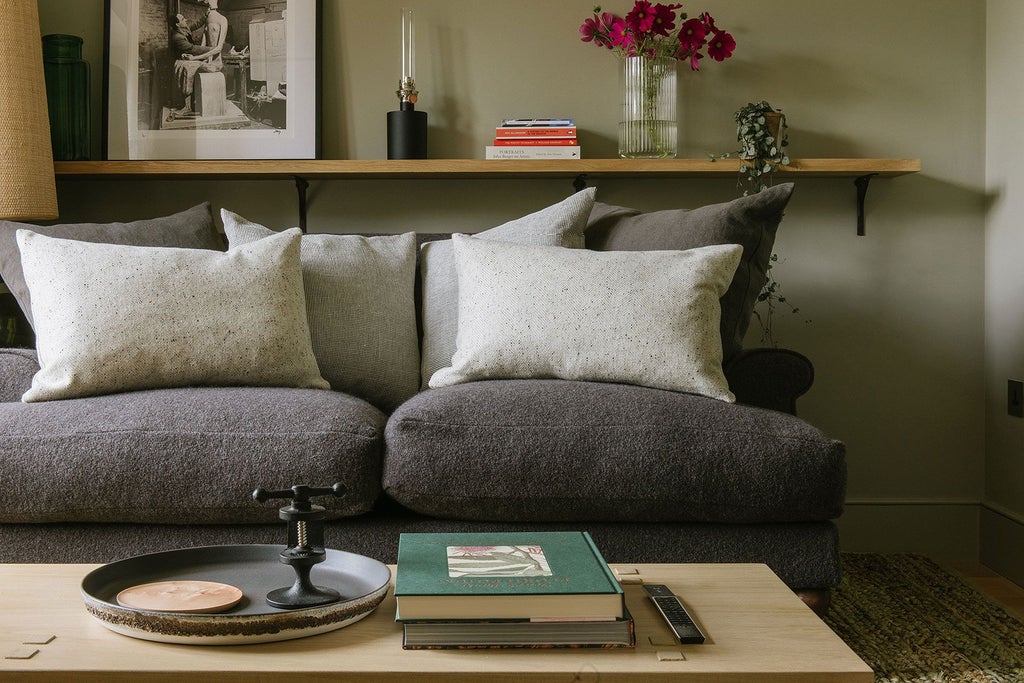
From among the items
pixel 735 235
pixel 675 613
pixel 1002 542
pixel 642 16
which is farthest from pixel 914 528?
pixel 675 613

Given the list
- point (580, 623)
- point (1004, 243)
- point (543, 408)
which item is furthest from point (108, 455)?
point (1004, 243)

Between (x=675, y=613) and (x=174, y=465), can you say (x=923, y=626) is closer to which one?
(x=675, y=613)

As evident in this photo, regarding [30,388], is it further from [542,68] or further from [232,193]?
[542,68]

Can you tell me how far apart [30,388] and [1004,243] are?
2522 millimetres

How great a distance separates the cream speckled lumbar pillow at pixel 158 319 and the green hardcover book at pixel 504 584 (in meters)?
0.96

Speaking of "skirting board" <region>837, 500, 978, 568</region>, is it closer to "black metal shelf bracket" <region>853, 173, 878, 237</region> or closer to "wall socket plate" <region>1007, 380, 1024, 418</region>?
"wall socket plate" <region>1007, 380, 1024, 418</region>

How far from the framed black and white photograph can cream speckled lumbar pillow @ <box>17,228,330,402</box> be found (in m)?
0.89

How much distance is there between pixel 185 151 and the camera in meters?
2.73

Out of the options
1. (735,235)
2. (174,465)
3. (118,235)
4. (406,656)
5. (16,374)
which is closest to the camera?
(406,656)

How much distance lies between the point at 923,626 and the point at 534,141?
158 cm

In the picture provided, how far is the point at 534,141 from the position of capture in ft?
8.49

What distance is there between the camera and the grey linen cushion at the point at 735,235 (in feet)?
6.57

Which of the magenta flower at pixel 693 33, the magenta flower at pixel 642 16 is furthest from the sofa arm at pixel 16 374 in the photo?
the magenta flower at pixel 693 33

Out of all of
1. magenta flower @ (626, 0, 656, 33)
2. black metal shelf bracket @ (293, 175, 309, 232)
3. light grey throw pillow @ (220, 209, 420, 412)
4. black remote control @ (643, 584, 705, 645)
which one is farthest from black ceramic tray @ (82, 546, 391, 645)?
magenta flower @ (626, 0, 656, 33)
